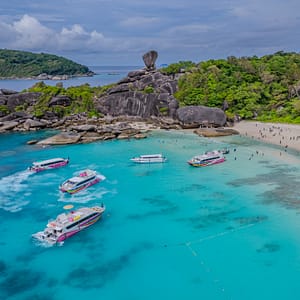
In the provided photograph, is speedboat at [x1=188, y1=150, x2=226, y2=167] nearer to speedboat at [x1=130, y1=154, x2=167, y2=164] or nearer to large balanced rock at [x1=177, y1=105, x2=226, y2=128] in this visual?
speedboat at [x1=130, y1=154, x2=167, y2=164]

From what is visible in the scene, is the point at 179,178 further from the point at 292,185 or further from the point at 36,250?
the point at 36,250

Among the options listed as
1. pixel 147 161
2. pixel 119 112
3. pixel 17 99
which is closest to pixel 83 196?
pixel 147 161

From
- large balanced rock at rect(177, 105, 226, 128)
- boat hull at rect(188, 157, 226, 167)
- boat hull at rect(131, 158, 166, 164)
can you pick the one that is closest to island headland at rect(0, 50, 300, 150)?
large balanced rock at rect(177, 105, 226, 128)

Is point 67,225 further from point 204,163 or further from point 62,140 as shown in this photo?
point 62,140

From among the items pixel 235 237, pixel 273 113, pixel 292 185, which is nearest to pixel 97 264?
pixel 235 237

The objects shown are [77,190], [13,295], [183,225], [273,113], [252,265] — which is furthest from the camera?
[273,113]

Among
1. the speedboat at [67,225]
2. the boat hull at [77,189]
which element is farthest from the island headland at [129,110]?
the speedboat at [67,225]

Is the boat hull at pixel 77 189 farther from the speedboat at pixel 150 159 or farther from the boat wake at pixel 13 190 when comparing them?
the speedboat at pixel 150 159
